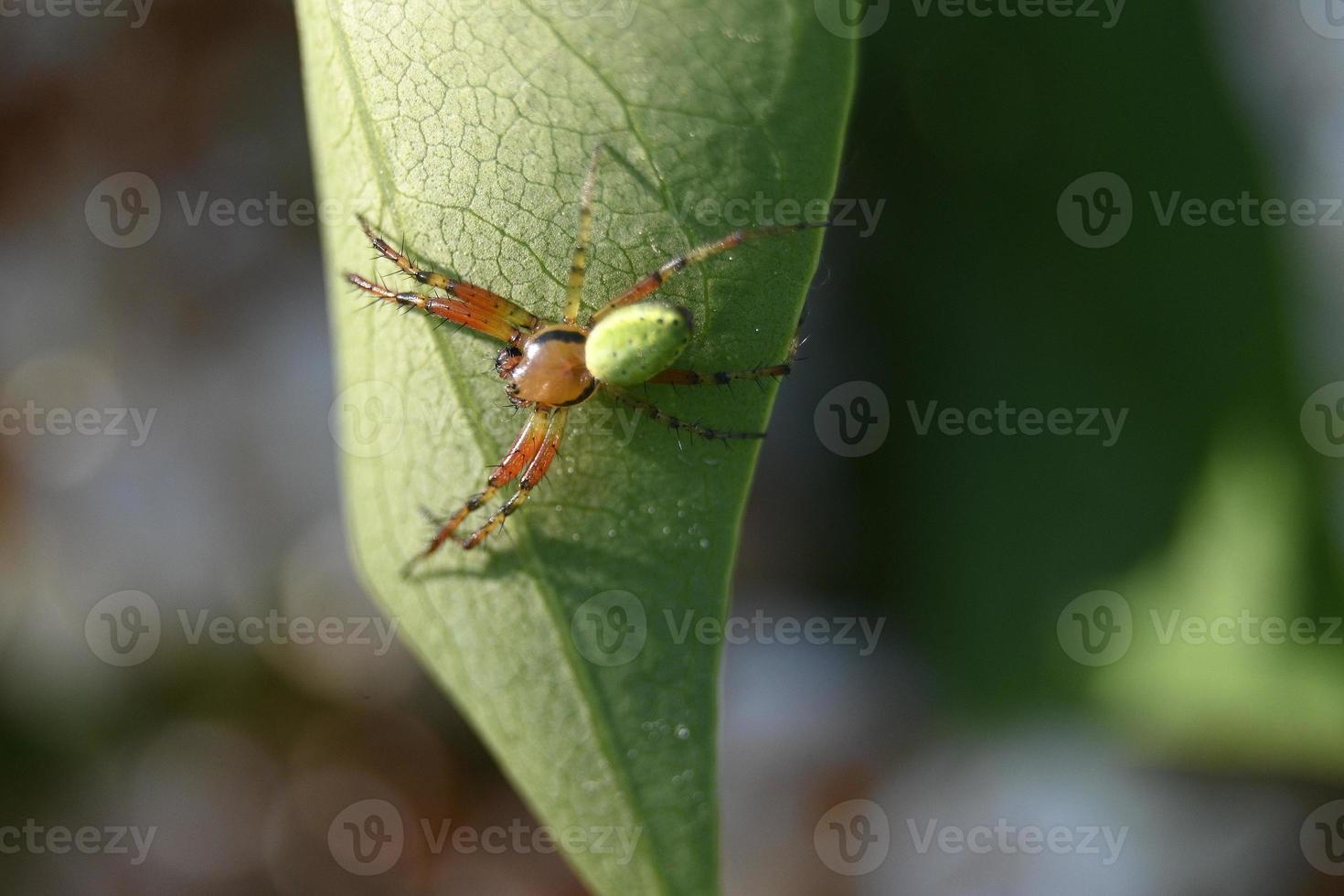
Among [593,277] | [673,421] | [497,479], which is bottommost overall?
[497,479]

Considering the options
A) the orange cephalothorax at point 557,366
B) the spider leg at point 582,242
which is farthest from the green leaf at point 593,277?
the orange cephalothorax at point 557,366

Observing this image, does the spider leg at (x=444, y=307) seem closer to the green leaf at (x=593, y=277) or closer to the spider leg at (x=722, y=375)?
the green leaf at (x=593, y=277)

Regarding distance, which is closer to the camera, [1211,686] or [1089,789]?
[1211,686]

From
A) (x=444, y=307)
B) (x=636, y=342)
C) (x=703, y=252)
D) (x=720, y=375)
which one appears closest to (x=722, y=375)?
(x=720, y=375)

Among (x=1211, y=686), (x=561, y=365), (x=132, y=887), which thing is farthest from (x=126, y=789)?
(x=1211, y=686)

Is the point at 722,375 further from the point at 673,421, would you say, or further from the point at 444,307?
the point at 444,307

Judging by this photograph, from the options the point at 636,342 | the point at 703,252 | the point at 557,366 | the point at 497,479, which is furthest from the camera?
the point at 557,366

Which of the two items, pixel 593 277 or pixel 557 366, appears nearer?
pixel 593 277

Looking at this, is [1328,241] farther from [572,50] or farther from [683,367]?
[572,50]

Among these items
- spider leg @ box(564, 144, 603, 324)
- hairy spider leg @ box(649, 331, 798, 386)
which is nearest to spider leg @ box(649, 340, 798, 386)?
hairy spider leg @ box(649, 331, 798, 386)
